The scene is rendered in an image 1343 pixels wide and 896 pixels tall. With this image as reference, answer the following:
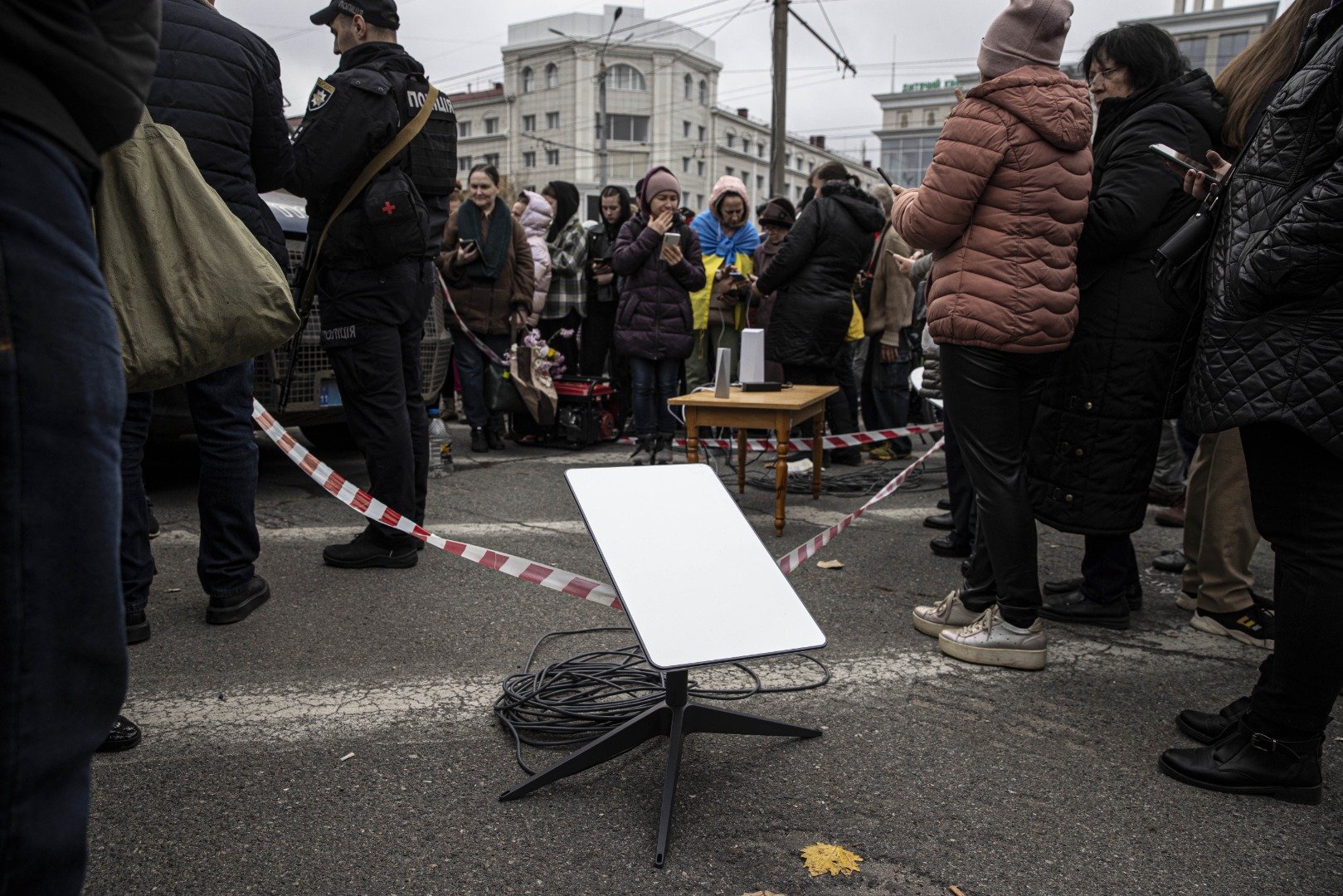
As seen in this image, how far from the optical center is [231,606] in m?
3.54

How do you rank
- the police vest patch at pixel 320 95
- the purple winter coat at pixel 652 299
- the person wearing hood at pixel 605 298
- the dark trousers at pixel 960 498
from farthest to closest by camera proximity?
1. the person wearing hood at pixel 605 298
2. the purple winter coat at pixel 652 299
3. the dark trousers at pixel 960 498
4. the police vest patch at pixel 320 95

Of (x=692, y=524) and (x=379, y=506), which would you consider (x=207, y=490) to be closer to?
(x=379, y=506)

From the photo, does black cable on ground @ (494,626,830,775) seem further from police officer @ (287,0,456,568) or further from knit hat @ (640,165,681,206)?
knit hat @ (640,165,681,206)

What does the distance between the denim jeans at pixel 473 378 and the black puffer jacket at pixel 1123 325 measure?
509 centimetres

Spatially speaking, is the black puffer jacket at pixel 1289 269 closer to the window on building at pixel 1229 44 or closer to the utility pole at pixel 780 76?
the utility pole at pixel 780 76

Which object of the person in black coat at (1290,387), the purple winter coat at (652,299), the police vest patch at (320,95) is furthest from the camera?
the purple winter coat at (652,299)

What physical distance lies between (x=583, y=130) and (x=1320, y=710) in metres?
66.6

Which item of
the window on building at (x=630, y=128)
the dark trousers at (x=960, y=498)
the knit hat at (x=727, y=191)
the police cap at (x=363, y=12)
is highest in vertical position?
the window on building at (x=630, y=128)

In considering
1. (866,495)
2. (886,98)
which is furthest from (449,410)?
(886,98)

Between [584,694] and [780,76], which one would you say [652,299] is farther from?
[780,76]

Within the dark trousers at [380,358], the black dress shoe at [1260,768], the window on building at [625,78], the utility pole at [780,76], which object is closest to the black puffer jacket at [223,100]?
the dark trousers at [380,358]

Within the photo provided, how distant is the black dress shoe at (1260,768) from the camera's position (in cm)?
239

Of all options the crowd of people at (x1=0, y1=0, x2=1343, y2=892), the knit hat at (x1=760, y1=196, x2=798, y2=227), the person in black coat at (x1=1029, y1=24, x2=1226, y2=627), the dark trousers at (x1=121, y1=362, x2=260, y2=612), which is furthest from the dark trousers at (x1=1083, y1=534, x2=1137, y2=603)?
the knit hat at (x1=760, y1=196, x2=798, y2=227)

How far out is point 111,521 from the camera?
3.93 feet
